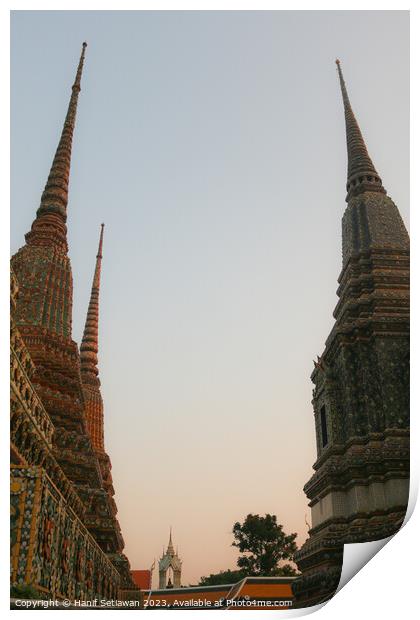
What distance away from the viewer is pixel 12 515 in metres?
7.31

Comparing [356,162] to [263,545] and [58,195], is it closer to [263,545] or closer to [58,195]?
[58,195]

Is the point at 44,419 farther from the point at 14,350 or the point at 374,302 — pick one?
the point at 374,302

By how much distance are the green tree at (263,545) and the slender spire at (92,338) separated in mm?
13767

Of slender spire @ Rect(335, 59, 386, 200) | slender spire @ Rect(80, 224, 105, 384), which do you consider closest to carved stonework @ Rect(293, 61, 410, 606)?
slender spire @ Rect(335, 59, 386, 200)

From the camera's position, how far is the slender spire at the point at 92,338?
1080 inches

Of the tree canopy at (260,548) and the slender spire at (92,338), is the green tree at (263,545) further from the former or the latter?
the slender spire at (92,338)

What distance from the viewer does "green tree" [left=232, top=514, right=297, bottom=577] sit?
42.5ft

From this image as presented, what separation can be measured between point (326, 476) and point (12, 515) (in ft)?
23.5

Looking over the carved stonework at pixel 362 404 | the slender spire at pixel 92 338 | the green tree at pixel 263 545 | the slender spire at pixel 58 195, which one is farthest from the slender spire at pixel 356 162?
the slender spire at pixel 92 338

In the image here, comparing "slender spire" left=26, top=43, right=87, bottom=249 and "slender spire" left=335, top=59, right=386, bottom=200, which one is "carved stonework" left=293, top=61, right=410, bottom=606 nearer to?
"slender spire" left=335, top=59, right=386, bottom=200

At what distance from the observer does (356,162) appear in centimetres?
1692

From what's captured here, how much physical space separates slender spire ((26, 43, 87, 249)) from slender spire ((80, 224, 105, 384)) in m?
7.75

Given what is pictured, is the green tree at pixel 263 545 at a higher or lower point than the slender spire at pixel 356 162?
lower
